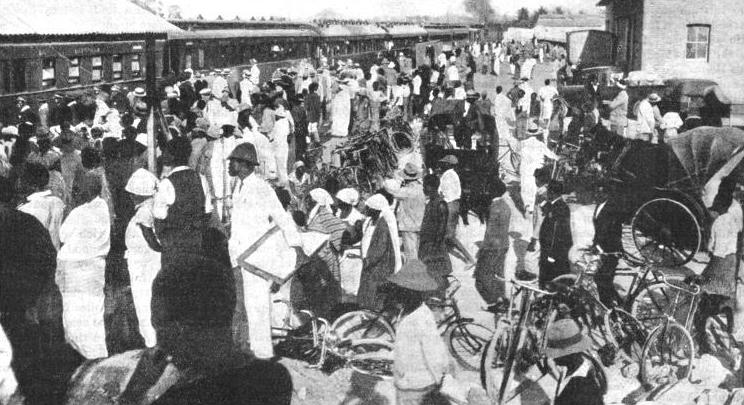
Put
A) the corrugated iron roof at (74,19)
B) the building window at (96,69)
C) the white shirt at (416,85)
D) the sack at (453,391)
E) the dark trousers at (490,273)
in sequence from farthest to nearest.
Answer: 1. the white shirt at (416,85)
2. the building window at (96,69)
3. the corrugated iron roof at (74,19)
4. the dark trousers at (490,273)
5. the sack at (453,391)

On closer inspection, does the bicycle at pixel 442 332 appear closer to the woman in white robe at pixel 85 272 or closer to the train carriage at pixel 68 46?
the woman in white robe at pixel 85 272

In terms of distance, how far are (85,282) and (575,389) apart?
12.0 feet

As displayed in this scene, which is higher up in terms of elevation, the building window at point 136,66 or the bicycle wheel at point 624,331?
the building window at point 136,66

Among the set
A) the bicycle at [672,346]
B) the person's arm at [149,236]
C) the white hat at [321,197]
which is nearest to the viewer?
the bicycle at [672,346]

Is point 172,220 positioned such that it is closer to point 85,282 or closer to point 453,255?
point 85,282

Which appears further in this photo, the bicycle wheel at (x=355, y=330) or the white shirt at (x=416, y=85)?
the white shirt at (x=416, y=85)

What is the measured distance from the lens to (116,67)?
16.1m

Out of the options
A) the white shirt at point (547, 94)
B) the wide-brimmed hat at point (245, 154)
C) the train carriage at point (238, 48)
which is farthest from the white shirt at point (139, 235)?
the white shirt at point (547, 94)

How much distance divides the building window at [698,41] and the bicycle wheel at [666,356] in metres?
14.7

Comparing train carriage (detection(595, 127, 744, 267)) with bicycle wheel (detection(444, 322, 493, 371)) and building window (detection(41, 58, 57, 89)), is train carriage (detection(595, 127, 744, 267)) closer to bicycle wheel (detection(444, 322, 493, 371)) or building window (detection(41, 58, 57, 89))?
bicycle wheel (detection(444, 322, 493, 371))

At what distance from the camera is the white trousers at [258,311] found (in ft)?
19.0

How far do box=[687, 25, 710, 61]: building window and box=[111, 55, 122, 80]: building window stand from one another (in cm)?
1353

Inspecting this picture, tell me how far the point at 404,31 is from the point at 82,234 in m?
38.2

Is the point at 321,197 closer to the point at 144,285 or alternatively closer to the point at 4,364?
the point at 144,285
